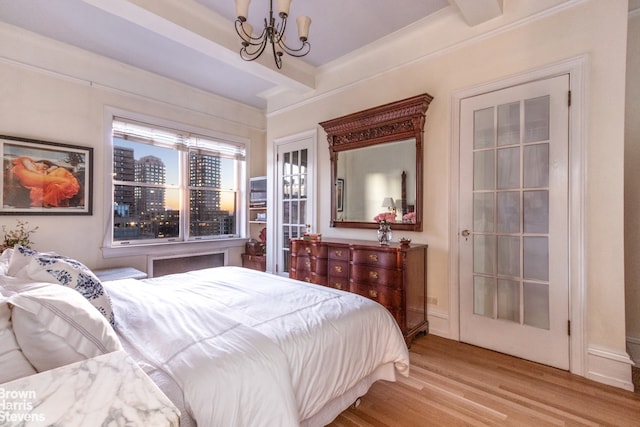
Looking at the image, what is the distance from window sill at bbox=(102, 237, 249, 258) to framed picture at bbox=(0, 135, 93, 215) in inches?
22.6

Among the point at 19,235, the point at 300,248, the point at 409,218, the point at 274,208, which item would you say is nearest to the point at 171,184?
the point at 274,208

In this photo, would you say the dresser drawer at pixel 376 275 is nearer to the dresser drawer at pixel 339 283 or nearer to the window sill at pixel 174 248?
the dresser drawer at pixel 339 283

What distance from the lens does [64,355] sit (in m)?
0.86

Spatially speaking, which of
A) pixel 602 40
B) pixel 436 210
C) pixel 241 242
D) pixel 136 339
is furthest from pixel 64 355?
pixel 241 242

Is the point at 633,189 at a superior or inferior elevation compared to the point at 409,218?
superior

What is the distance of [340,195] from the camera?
3.70 metres

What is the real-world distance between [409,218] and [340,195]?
3.13 feet

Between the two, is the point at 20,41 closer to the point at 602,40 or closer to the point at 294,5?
the point at 294,5

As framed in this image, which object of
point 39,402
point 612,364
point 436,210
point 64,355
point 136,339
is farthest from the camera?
point 436,210

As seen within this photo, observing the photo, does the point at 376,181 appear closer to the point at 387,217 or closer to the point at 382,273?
the point at 387,217

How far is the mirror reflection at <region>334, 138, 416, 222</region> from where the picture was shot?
10.2 ft

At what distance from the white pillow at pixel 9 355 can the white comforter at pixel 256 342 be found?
388 millimetres

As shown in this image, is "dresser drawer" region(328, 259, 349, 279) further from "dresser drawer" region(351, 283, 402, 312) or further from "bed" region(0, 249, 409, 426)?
"bed" region(0, 249, 409, 426)

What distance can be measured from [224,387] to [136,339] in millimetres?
544
